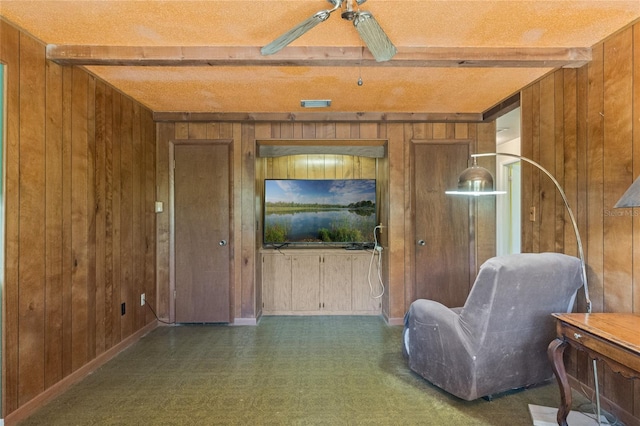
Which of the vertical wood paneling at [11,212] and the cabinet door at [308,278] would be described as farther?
the cabinet door at [308,278]

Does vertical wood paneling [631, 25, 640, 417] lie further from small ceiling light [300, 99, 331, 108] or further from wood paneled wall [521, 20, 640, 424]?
small ceiling light [300, 99, 331, 108]

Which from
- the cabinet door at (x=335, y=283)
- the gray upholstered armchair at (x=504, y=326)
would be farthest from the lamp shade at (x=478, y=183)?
the cabinet door at (x=335, y=283)

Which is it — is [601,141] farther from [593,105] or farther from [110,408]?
[110,408]

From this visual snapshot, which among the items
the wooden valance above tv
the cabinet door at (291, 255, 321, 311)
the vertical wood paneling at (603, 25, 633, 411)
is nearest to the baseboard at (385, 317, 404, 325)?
the cabinet door at (291, 255, 321, 311)

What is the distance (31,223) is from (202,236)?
1736 millimetres

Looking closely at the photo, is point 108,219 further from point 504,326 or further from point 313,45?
point 504,326

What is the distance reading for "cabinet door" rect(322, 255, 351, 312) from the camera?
398 centimetres

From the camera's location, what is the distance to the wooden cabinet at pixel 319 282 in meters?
3.97

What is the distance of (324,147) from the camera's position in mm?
3908

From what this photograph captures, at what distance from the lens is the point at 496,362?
2.02 m

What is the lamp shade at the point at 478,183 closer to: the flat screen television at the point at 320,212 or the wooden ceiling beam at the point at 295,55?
the wooden ceiling beam at the point at 295,55

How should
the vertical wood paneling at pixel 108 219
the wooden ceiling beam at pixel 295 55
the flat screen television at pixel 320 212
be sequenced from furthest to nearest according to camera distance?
the flat screen television at pixel 320 212 < the vertical wood paneling at pixel 108 219 < the wooden ceiling beam at pixel 295 55

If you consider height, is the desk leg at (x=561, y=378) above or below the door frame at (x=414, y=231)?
below

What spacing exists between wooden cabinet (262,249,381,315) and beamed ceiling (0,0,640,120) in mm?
1916
